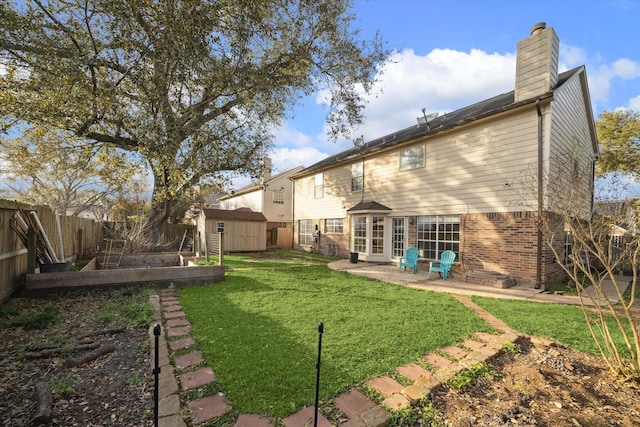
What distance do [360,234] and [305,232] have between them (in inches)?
221

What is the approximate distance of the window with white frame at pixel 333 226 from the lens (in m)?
15.0

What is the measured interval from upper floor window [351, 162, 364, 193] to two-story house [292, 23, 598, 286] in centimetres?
15

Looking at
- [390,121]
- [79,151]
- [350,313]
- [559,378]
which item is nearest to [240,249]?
[79,151]

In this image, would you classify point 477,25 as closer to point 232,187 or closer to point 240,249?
point 232,187

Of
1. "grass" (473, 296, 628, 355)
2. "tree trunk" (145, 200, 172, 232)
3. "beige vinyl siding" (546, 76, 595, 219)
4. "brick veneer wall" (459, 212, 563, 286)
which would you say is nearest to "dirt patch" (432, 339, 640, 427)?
"grass" (473, 296, 628, 355)

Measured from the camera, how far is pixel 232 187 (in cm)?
1282

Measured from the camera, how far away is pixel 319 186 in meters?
16.7

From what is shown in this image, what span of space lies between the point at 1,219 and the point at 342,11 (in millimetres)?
10861

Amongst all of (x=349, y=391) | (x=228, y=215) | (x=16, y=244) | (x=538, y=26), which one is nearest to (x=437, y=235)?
(x=538, y=26)

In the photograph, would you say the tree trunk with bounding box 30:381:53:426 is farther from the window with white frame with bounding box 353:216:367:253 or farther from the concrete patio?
the window with white frame with bounding box 353:216:367:253

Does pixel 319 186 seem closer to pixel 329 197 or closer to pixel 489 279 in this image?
pixel 329 197

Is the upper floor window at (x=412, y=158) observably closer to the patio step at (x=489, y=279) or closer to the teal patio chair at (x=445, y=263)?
the teal patio chair at (x=445, y=263)

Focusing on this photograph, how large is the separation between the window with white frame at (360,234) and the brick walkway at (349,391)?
29.1 feet

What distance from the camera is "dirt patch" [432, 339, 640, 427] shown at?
89.2 inches
